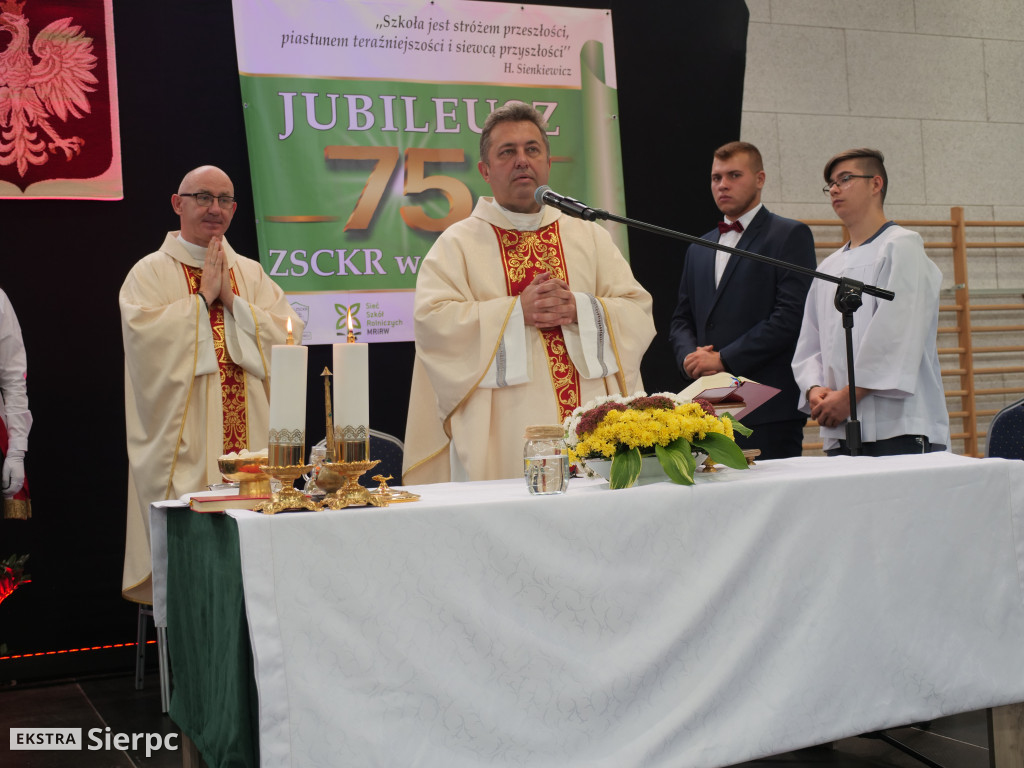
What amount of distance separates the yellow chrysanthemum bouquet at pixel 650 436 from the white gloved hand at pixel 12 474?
2740 mm

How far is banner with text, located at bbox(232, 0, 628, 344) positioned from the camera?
4914 millimetres

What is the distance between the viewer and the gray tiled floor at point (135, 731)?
281cm

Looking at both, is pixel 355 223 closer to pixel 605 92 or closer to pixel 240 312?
pixel 240 312

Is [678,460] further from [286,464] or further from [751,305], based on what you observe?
[751,305]

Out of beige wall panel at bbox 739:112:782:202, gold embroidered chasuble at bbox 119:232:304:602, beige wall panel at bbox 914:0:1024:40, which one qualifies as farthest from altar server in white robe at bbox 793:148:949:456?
beige wall panel at bbox 914:0:1024:40

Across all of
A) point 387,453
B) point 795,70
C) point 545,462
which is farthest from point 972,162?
point 545,462

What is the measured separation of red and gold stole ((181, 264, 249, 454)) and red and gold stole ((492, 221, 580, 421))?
1.36m

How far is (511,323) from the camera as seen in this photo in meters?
3.18

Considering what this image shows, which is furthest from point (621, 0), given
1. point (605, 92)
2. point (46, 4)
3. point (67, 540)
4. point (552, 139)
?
point (67, 540)

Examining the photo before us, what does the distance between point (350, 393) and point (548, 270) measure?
1.66 m

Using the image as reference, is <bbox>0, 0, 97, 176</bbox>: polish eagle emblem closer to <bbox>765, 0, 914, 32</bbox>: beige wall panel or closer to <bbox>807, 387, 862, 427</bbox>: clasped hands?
<bbox>807, 387, 862, 427</bbox>: clasped hands

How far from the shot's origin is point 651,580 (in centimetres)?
210

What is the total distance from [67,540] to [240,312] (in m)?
1.42

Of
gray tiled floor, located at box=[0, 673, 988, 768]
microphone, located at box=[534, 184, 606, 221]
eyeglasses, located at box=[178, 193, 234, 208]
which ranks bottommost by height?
gray tiled floor, located at box=[0, 673, 988, 768]
